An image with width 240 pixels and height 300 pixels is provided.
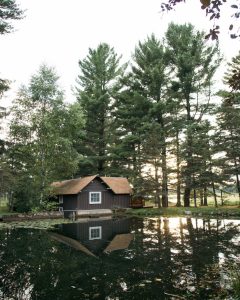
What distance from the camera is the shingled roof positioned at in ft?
110

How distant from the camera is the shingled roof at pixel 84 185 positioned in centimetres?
3362

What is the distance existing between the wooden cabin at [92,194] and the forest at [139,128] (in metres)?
1.73

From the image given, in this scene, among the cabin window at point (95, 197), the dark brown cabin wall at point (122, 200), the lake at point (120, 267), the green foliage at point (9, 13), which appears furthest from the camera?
the dark brown cabin wall at point (122, 200)

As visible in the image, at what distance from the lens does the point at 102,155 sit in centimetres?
4441

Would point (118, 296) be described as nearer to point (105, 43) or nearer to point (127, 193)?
point (127, 193)

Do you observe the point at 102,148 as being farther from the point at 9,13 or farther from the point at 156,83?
the point at 9,13

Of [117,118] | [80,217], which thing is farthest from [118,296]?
[117,118]

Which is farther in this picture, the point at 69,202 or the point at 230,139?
the point at 69,202

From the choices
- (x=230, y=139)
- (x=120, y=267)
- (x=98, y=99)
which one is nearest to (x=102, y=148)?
(x=98, y=99)

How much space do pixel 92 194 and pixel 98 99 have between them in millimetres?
14712

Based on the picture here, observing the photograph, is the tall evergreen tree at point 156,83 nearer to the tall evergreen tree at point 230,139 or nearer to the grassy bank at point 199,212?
the grassy bank at point 199,212

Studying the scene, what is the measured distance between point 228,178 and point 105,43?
2749 centimetres

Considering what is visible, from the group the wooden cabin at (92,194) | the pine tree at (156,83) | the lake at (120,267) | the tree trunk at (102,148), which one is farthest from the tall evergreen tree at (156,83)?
the lake at (120,267)

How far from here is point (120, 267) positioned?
32.6 ft
